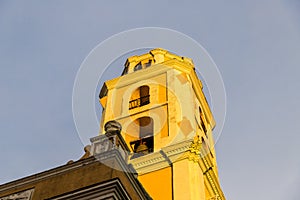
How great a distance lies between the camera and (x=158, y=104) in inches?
1119

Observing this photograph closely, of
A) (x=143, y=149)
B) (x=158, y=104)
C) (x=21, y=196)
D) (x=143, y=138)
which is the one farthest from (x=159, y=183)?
(x=21, y=196)

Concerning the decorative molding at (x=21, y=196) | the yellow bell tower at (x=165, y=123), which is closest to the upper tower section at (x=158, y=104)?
the yellow bell tower at (x=165, y=123)

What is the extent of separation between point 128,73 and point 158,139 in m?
7.30

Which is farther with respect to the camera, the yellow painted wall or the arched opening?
the arched opening

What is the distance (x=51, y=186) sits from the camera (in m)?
15.0

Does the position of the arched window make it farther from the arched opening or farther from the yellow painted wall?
the yellow painted wall

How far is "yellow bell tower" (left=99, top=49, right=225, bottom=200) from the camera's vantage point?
78.0 ft

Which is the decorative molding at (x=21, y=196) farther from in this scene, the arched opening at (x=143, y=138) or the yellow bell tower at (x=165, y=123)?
the arched opening at (x=143, y=138)

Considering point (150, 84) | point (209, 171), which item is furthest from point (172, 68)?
point (209, 171)

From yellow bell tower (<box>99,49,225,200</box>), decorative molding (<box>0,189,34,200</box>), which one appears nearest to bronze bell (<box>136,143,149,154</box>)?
yellow bell tower (<box>99,49,225,200</box>)

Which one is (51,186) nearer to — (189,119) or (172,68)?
(189,119)

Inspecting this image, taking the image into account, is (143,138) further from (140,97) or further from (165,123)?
(140,97)

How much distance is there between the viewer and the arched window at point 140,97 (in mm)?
29641

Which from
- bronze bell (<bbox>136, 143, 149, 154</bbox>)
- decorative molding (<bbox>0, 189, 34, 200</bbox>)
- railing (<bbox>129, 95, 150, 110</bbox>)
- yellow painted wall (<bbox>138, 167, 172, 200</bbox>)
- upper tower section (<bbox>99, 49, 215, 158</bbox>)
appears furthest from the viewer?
railing (<bbox>129, 95, 150, 110</bbox>)
